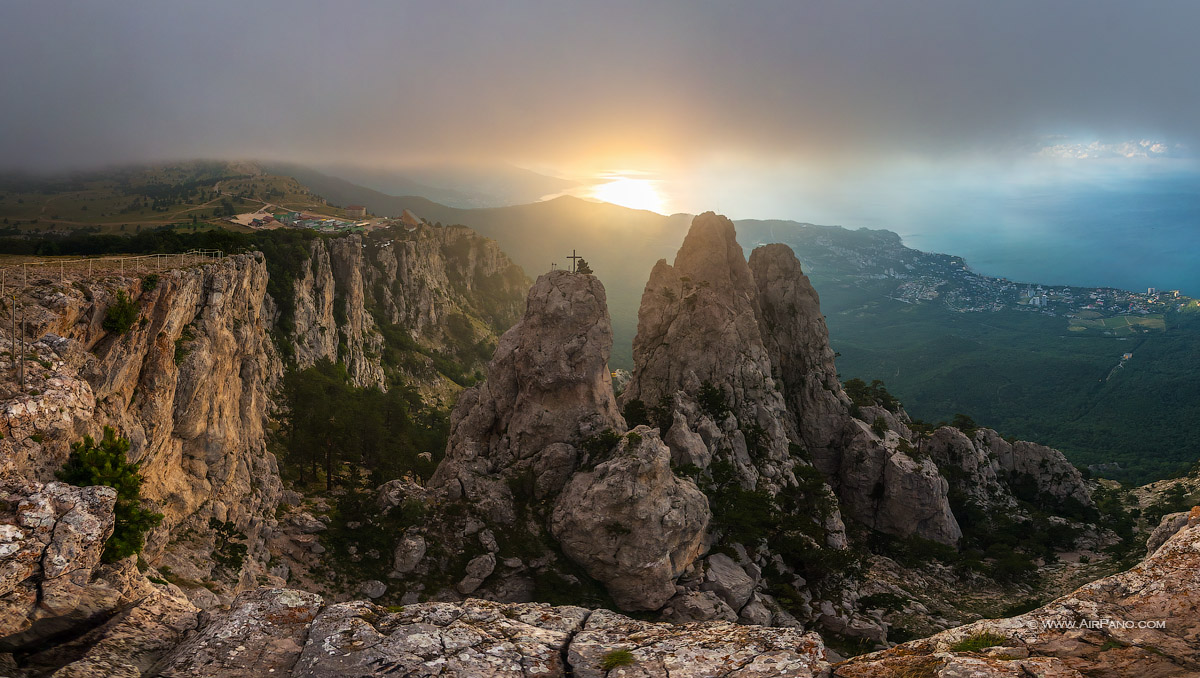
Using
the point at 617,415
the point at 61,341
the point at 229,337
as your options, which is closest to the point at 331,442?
the point at 229,337

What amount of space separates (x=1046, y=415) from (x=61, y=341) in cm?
23184

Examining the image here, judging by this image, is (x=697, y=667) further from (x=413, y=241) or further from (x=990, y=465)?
(x=413, y=241)

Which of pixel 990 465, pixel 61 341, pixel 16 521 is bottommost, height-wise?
pixel 990 465

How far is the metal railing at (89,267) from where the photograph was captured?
24.0 metres

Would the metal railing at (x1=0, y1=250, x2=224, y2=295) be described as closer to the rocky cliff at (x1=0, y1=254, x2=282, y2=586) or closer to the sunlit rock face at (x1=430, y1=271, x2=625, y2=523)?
the rocky cliff at (x1=0, y1=254, x2=282, y2=586)

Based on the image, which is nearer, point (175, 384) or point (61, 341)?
point (61, 341)

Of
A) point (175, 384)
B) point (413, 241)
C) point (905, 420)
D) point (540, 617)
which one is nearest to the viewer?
point (540, 617)

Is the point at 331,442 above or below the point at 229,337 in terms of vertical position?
below

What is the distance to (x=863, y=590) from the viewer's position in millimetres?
49125

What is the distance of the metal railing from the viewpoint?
24047 millimetres

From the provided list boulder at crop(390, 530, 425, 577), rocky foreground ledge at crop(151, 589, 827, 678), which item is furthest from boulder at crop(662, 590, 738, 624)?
rocky foreground ledge at crop(151, 589, 827, 678)

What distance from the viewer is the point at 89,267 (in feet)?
96.9

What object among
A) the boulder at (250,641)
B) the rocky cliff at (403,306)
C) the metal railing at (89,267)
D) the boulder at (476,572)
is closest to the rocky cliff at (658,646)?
the boulder at (250,641)

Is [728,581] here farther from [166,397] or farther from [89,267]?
[89,267]
